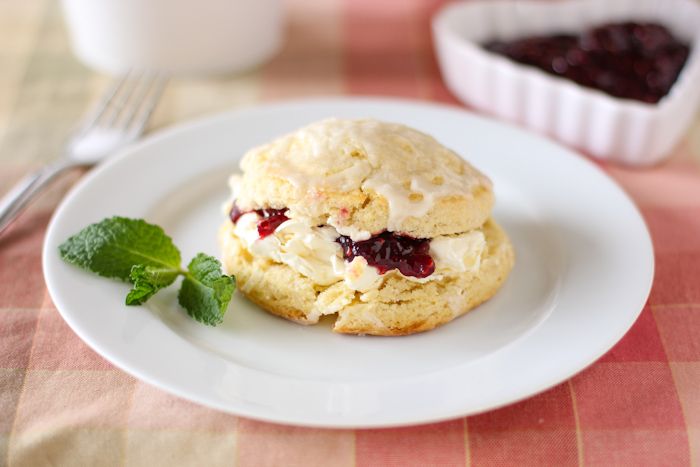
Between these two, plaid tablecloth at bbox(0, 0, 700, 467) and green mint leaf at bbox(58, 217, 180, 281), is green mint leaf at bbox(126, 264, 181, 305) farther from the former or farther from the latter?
plaid tablecloth at bbox(0, 0, 700, 467)

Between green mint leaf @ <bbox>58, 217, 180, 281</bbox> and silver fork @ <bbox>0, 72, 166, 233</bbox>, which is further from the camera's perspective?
silver fork @ <bbox>0, 72, 166, 233</bbox>

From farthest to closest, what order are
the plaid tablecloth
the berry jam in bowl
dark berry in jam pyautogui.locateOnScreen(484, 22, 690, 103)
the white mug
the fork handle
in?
1. the white mug
2. dark berry in jam pyautogui.locateOnScreen(484, 22, 690, 103)
3. the berry jam in bowl
4. the fork handle
5. the plaid tablecloth

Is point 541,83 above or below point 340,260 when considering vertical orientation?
below

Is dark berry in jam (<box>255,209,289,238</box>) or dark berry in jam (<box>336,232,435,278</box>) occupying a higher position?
dark berry in jam (<box>255,209,289,238</box>)

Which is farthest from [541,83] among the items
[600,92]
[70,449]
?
[70,449]

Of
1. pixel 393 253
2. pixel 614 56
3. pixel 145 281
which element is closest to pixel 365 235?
pixel 393 253

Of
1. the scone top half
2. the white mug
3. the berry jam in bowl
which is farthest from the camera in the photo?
the white mug

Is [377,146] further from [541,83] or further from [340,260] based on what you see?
[541,83]

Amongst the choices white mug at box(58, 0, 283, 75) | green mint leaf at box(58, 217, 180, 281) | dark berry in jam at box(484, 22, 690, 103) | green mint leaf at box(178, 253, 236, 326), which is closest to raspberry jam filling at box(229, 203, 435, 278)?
green mint leaf at box(178, 253, 236, 326)
